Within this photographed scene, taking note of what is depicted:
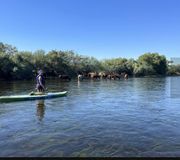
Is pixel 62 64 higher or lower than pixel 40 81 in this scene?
higher

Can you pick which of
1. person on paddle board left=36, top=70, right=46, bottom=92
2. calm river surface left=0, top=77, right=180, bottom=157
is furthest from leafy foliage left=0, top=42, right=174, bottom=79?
calm river surface left=0, top=77, right=180, bottom=157

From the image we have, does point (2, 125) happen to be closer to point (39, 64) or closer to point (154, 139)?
point (154, 139)

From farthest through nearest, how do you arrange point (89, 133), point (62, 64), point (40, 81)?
point (62, 64), point (40, 81), point (89, 133)

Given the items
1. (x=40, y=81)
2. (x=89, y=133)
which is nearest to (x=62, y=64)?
(x=40, y=81)

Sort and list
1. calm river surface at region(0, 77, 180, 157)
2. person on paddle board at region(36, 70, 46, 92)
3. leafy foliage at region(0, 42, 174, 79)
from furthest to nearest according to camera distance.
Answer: leafy foliage at region(0, 42, 174, 79), person on paddle board at region(36, 70, 46, 92), calm river surface at region(0, 77, 180, 157)

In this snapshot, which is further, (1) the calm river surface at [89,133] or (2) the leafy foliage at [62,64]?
(2) the leafy foliage at [62,64]

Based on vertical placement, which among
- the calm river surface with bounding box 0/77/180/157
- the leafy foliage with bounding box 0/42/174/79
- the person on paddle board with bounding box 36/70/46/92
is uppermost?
the leafy foliage with bounding box 0/42/174/79

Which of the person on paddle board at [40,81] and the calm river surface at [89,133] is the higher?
the person on paddle board at [40,81]

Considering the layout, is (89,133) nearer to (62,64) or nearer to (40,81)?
(40,81)

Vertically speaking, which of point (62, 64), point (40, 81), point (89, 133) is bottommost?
point (89, 133)

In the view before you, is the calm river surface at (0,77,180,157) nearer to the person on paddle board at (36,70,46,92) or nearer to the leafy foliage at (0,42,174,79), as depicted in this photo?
the person on paddle board at (36,70,46,92)

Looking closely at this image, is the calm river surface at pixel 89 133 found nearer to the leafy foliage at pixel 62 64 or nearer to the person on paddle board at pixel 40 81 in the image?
the person on paddle board at pixel 40 81

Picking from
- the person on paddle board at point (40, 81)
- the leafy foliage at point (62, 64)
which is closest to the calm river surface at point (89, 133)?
the person on paddle board at point (40, 81)

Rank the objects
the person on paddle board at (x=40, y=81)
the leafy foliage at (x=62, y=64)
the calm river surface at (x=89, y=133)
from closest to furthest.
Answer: the calm river surface at (x=89, y=133) → the person on paddle board at (x=40, y=81) → the leafy foliage at (x=62, y=64)
